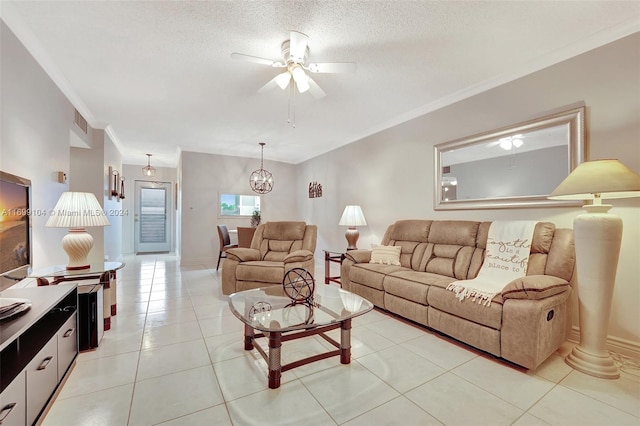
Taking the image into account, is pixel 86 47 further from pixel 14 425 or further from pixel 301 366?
pixel 301 366

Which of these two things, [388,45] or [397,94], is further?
[397,94]

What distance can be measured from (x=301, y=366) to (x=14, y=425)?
4.72 feet

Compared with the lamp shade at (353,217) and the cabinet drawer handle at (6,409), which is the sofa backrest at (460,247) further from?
the cabinet drawer handle at (6,409)

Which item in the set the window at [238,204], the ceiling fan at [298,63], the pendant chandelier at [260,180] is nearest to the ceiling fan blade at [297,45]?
the ceiling fan at [298,63]

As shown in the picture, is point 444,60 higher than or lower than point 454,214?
higher

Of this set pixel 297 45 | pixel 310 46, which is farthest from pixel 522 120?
pixel 297 45

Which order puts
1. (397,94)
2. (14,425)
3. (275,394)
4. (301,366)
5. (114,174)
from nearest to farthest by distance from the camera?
(14,425) < (275,394) < (301,366) < (397,94) < (114,174)

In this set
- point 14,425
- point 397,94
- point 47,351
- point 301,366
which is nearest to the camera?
A: point 14,425

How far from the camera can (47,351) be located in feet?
4.98

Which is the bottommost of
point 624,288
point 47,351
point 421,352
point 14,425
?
point 421,352

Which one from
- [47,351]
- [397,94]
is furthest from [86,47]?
[397,94]

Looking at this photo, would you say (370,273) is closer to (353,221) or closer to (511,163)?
(353,221)

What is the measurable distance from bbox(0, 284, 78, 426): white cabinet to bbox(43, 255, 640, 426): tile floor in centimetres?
16

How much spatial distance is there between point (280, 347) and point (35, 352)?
1.26m
